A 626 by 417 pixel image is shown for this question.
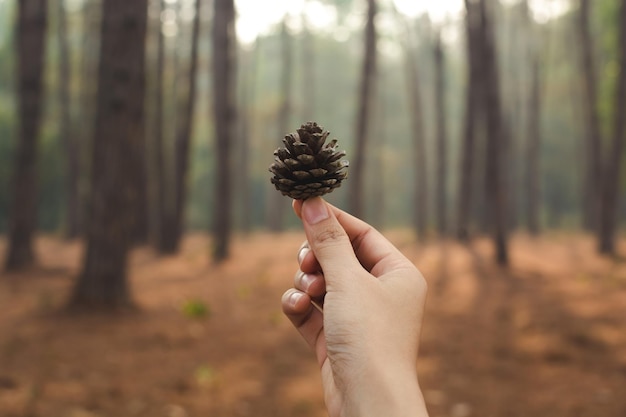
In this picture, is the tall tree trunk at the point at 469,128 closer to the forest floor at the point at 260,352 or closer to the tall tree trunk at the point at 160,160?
the forest floor at the point at 260,352

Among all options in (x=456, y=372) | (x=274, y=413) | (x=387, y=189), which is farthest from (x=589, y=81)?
(x=387, y=189)

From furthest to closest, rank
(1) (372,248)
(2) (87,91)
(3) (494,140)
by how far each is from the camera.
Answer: (2) (87,91) < (3) (494,140) < (1) (372,248)

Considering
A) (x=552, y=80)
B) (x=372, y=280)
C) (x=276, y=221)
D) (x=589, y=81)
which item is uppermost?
(x=552, y=80)

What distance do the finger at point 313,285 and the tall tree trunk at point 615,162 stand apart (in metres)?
14.3

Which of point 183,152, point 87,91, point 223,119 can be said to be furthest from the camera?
point 87,91

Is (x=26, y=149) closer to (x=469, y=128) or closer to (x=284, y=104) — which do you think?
(x=469, y=128)

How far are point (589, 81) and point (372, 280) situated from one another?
1912cm

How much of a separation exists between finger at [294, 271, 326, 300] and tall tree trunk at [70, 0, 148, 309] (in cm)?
620

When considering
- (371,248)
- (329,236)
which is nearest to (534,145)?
(371,248)

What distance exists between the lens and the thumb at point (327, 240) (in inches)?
71.9

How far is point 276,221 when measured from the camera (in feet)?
100

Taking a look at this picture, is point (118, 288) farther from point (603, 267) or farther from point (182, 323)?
point (603, 267)

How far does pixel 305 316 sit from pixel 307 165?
60cm

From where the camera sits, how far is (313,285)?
6.46 feet
